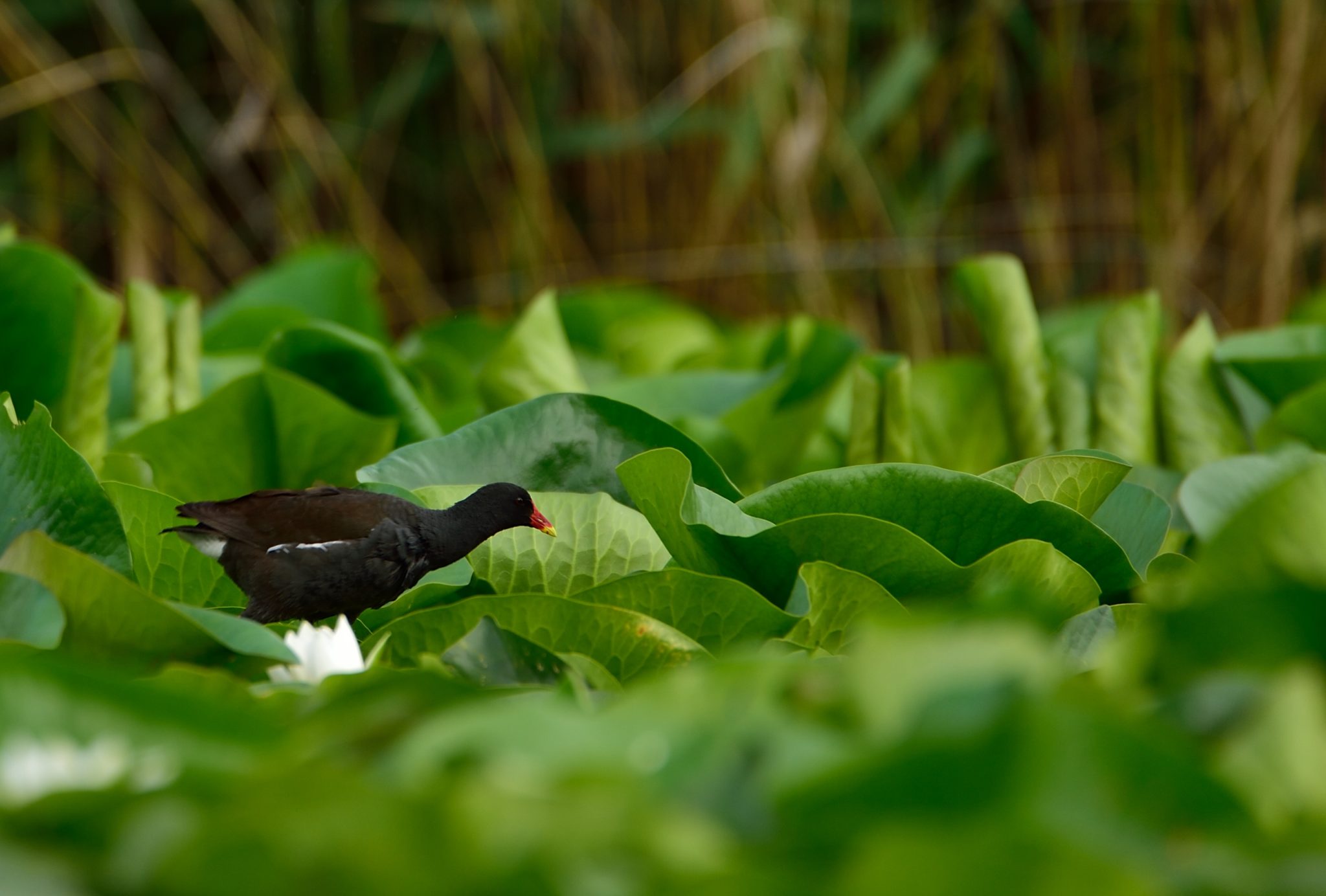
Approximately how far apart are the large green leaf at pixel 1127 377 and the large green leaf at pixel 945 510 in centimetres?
47

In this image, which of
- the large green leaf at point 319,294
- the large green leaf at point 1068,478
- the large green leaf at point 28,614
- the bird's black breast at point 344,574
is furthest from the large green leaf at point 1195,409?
the large green leaf at point 28,614

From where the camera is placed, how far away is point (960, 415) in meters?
1.57

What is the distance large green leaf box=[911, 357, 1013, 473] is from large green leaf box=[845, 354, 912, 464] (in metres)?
0.22

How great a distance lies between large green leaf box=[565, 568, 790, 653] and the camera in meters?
0.90

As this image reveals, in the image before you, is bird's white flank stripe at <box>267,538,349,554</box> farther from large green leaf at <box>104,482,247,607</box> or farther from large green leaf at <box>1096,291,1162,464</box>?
A: large green leaf at <box>1096,291,1162,464</box>

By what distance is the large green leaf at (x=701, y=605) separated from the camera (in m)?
0.90

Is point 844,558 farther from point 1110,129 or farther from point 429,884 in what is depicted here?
point 1110,129

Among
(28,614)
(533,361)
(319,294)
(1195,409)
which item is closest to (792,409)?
(533,361)

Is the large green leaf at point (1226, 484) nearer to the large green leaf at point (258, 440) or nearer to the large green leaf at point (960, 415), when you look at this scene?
the large green leaf at point (960, 415)

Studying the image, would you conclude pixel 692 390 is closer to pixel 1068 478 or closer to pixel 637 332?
pixel 637 332

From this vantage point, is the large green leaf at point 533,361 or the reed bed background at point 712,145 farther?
the reed bed background at point 712,145

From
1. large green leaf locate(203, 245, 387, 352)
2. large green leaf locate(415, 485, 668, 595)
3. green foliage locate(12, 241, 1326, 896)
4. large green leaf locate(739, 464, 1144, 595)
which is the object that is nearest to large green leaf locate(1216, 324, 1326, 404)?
green foliage locate(12, 241, 1326, 896)

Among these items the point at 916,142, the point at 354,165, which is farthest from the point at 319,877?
the point at 354,165

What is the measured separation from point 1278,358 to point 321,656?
3.29 ft
